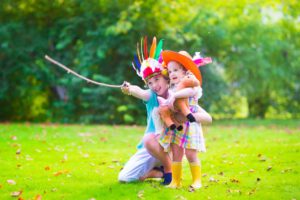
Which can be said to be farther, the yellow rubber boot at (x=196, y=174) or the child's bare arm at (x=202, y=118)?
the yellow rubber boot at (x=196, y=174)

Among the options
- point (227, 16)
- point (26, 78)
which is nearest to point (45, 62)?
point (26, 78)

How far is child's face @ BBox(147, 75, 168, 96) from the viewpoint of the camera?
554cm

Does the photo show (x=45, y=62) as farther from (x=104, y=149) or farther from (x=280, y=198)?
(x=280, y=198)

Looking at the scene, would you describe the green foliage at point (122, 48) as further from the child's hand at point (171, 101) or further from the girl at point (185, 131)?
the child's hand at point (171, 101)

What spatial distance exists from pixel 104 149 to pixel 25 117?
1137 centimetres

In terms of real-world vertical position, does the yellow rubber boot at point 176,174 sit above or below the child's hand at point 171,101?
below

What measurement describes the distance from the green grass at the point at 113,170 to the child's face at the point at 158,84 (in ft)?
3.89

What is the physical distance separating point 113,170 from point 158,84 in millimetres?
2082

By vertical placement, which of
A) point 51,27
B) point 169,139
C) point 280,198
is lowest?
point 280,198

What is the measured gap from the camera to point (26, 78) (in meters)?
18.2

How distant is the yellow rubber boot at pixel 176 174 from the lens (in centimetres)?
546

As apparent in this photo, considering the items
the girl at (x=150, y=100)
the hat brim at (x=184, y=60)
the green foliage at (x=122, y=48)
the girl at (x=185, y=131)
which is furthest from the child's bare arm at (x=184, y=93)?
the green foliage at (x=122, y=48)

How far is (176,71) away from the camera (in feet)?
17.5

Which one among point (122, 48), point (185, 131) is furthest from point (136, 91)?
point (122, 48)
